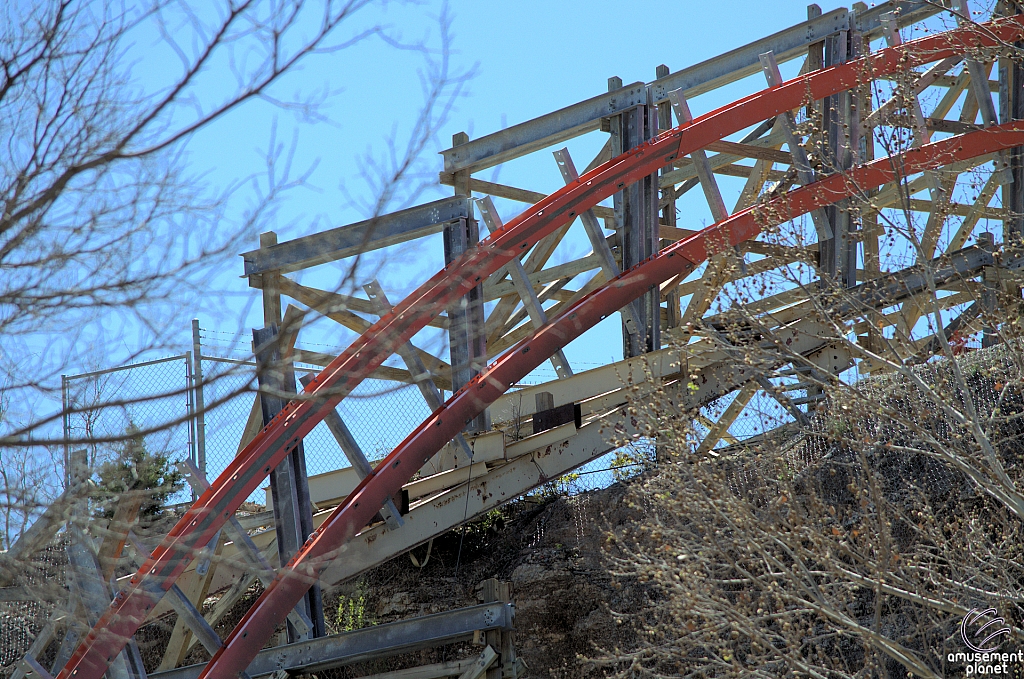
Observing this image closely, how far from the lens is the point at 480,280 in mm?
9477

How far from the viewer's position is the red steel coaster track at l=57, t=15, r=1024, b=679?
8.09 metres

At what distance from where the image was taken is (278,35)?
5246mm

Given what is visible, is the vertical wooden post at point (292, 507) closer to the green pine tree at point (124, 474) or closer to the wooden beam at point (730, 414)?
the green pine tree at point (124, 474)

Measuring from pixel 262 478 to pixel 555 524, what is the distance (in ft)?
11.0

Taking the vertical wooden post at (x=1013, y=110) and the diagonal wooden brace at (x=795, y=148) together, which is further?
the vertical wooden post at (x=1013, y=110)

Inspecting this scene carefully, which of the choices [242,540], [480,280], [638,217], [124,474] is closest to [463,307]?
[480,280]

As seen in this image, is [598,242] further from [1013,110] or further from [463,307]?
[1013,110]

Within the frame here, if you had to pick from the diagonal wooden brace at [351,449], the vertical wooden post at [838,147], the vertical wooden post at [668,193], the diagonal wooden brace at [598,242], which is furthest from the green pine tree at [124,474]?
the vertical wooden post at [668,193]

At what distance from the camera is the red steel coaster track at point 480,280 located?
809 cm

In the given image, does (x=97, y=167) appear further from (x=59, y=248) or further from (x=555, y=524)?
(x=555, y=524)

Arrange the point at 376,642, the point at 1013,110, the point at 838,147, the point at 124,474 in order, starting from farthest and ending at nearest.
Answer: the point at 1013,110
the point at 838,147
the point at 376,642
the point at 124,474

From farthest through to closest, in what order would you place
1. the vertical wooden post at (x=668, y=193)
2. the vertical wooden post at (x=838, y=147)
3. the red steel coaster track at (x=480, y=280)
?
1. the vertical wooden post at (x=668, y=193)
2. the vertical wooden post at (x=838, y=147)
3. the red steel coaster track at (x=480, y=280)

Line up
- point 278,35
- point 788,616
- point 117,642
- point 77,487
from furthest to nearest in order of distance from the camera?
point 117,642 → point 788,616 → point 77,487 → point 278,35

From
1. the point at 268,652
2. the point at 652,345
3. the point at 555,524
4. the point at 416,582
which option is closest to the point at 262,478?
the point at 268,652
